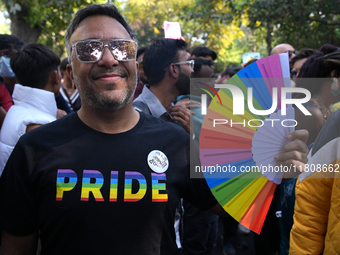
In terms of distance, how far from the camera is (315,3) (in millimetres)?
7207

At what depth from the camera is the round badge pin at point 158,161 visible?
4.58 feet

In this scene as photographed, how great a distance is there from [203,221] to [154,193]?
191 cm

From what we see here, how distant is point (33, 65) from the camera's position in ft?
7.57

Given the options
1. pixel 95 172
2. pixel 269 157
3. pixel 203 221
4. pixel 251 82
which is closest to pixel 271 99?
pixel 251 82

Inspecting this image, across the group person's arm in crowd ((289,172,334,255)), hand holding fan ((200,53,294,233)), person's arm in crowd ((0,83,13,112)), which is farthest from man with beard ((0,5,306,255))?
person's arm in crowd ((0,83,13,112))

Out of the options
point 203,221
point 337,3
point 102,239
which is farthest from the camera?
point 337,3

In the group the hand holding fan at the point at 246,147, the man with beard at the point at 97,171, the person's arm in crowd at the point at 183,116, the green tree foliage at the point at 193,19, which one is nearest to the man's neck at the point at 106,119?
the man with beard at the point at 97,171

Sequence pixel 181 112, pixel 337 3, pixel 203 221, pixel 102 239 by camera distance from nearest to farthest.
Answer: pixel 102 239 < pixel 181 112 < pixel 203 221 < pixel 337 3

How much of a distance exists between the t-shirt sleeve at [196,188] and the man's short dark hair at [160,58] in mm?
1280

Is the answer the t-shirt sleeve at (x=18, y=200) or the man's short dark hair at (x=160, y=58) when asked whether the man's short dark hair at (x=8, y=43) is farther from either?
the t-shirt sleeve at (x=18, y=200)

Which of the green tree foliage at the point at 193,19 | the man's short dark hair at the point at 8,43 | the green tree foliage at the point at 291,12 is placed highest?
the green tree foliage at the point at 193,19

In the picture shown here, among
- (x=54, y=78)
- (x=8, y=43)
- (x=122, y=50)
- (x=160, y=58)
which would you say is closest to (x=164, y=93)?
(x=160, y=58)

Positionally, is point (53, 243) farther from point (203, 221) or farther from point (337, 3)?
point (337, 3)

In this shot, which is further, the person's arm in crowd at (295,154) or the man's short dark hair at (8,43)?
the man's short dark hair at (8,43)
